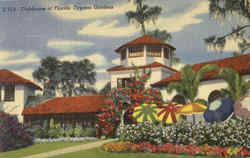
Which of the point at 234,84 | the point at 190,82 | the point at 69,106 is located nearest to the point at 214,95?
the point at 190,82

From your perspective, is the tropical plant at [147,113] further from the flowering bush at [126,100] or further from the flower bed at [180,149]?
the flowering bush at [126,100]

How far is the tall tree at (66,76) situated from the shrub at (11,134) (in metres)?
28.7

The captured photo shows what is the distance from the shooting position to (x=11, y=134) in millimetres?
25953

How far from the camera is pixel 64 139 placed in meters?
29.8

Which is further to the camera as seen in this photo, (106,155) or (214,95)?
(214,95)

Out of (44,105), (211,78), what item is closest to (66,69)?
(44,105)

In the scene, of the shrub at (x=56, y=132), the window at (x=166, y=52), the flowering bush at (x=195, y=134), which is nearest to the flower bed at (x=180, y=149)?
the flowering bush at (x=195, y=134)

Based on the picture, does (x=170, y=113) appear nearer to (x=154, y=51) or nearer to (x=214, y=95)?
(x=214, y=95)

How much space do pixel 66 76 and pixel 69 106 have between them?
974 inches

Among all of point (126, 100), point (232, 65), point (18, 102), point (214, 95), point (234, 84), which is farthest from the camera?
point (18, 102)

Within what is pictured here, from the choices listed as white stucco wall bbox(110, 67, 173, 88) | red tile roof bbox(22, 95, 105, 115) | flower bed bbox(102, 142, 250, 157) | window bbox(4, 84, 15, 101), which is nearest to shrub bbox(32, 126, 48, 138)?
red tile roof bbox(22, 95, 105, 115)

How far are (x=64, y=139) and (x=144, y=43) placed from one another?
13.9 m

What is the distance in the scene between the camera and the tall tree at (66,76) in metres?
56.8

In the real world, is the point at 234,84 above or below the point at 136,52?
below
